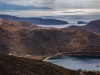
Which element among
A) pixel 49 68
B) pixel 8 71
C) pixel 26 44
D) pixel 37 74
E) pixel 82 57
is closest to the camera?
pixel 8 71

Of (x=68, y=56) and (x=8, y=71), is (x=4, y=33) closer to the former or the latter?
(x=68, y=56)

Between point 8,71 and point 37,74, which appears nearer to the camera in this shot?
point 8,71

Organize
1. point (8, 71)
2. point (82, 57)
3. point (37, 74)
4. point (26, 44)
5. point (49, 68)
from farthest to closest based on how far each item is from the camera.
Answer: point (26, 44), point (82, 57), point (49, 68), point (37, 74), point (8, 71)

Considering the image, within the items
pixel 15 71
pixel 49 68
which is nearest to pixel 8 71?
pixel 15 71

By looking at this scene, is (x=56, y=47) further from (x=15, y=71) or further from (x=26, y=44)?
(x=15, y=71)

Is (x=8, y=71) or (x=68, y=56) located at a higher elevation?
(x=8, y=71)

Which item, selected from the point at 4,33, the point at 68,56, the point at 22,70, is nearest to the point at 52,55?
the point at 68,56

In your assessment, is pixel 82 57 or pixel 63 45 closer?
pixel 82 57

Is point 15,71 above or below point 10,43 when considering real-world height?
above

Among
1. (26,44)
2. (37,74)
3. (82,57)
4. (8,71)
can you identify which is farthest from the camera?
(26,44)
